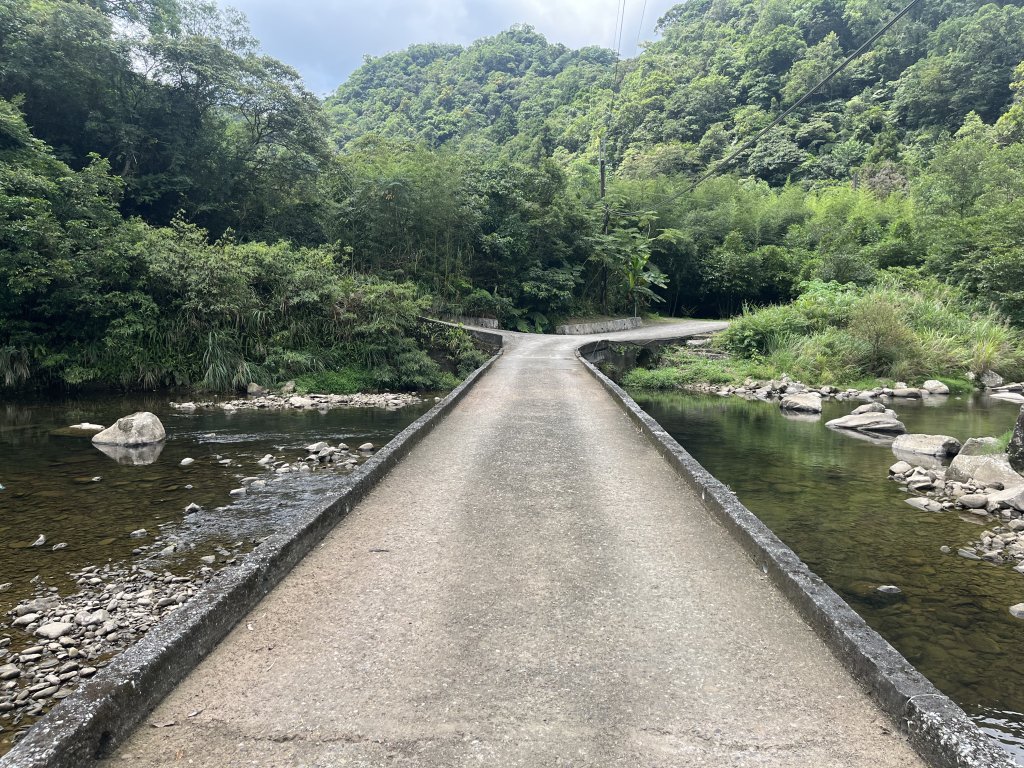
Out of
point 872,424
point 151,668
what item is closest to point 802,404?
point 872,424

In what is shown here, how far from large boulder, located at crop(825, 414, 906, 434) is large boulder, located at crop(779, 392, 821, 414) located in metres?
2.31

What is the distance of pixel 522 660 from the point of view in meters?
3.01

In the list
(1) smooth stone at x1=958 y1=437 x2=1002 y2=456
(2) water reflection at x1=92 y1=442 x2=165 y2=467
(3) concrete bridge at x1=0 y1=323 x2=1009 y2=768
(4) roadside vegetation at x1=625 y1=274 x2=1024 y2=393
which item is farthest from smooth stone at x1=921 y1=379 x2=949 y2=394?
(2) water reflection at x1=92 y1=442 x2=165 y2=467

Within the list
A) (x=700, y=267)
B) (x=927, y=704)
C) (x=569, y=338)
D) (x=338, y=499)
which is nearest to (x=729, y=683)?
(x=927, y=704)

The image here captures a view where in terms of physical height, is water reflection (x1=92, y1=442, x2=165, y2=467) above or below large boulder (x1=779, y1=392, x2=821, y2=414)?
above

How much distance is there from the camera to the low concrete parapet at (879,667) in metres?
2.26

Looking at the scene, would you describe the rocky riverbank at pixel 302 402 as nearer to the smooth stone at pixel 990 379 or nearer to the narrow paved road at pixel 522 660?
the narrow paved road at pixel 522 660

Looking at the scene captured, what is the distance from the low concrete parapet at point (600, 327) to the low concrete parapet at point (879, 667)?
22363 millimetres

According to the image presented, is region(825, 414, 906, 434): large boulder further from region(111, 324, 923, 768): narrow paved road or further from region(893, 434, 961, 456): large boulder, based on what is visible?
region(111, 324, 923, 768): narrow paved road

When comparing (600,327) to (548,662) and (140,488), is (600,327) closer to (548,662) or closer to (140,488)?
(140,488)

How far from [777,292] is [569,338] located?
1841cm

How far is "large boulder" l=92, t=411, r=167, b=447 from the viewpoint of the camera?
1012cm

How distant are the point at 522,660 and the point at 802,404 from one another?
47.5 ft

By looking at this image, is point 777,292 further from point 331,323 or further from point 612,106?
point 612,106
